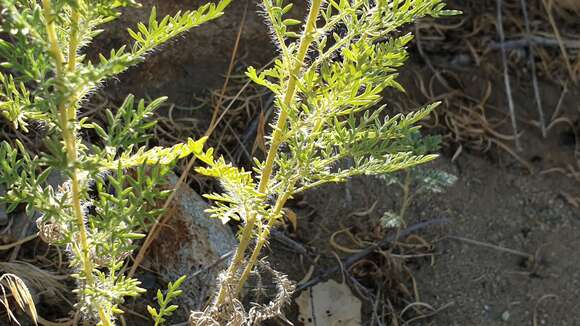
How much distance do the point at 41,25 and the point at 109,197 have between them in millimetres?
363

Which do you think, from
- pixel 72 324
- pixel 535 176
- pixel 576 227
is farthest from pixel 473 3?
pixel 72 324

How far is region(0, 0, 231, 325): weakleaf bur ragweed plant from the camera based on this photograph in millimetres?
1438

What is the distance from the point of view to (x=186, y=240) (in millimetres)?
2664

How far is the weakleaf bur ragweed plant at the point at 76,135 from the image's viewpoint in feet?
4.72

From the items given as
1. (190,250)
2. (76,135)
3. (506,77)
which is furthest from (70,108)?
(506,77)

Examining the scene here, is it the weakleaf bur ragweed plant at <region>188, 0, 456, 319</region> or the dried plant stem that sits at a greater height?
the weakleaf bur ragweed plant at <region>188, 0, 456, 319</region>

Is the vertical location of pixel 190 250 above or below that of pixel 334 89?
below

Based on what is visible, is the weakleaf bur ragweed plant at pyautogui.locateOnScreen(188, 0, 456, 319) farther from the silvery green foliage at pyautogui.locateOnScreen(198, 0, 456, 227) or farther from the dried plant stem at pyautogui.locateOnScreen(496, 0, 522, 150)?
the dried plant stem at pyautogui.locateOnScreen(496, 0, 522, 150)

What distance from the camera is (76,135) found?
167 centimetres

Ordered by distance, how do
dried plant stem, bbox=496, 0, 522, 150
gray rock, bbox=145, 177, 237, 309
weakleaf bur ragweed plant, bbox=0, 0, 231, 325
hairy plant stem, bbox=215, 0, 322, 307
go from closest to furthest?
weakleaf bur ragweed plant, bbox=0, 0, 231, 325, hairy plant stem, bbox=215, 0, 322, 307, gray rock, bbox=145, 177, 237, 309, dried plant stem, bbox=496, 0, 522, 150

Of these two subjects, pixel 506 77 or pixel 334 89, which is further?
pixel 506 77

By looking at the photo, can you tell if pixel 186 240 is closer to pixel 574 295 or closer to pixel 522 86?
pixel 574 295

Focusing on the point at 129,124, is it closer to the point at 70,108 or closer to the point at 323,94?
the point at 70,108

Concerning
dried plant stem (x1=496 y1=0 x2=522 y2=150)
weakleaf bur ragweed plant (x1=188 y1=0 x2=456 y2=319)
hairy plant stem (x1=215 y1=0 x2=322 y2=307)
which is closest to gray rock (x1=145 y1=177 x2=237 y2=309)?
hairy plant stem (x1=215 y1=0 x2=322 y2=307)
